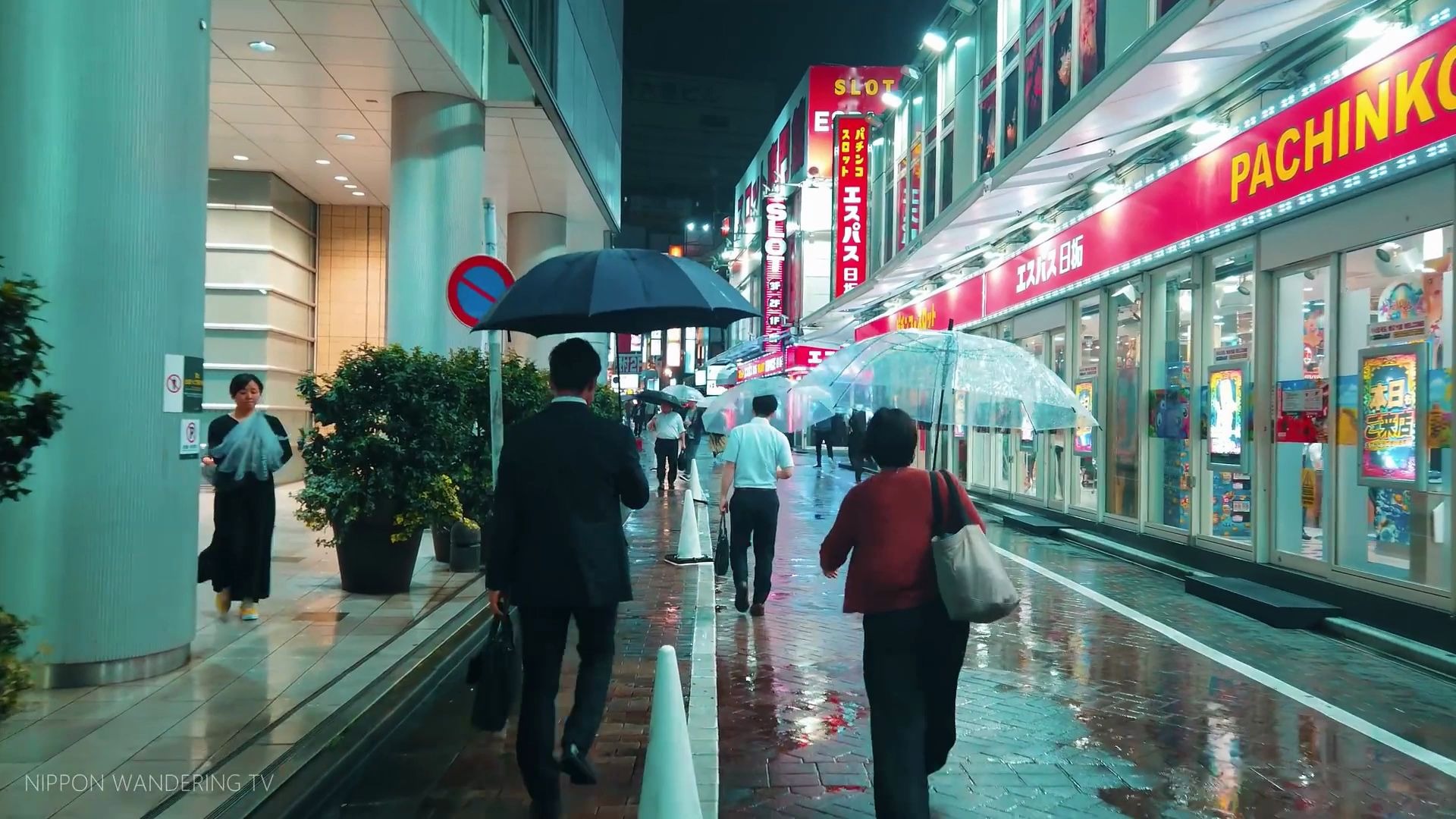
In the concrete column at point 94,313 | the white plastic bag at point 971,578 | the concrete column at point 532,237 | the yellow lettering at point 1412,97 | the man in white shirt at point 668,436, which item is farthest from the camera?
the concrete column at point 532,237

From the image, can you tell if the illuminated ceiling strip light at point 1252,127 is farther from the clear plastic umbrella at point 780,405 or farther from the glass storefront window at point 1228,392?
the clear plastic umbrella at point 780,405

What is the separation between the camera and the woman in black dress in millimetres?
7801

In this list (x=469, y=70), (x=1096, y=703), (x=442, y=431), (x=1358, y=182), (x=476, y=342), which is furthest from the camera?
(x=476, y=342)

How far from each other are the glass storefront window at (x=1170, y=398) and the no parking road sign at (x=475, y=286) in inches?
313

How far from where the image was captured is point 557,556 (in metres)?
4.12

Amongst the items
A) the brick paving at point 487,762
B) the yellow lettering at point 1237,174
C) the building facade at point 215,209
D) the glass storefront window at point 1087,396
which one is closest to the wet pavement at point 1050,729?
the brick paving at point 487,762

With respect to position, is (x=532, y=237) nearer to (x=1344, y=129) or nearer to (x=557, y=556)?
(x=1344, y=129)

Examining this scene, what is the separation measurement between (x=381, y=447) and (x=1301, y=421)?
8159 mm

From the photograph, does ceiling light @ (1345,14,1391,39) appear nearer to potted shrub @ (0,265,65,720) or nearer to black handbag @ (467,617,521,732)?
black handbag @ (467,617,521,732)

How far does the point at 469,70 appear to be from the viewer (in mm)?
13312

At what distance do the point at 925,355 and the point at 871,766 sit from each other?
3454mm

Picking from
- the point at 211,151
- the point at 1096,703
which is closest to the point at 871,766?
the point at 1096,703

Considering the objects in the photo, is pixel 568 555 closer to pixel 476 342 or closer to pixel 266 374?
pixel 476 342

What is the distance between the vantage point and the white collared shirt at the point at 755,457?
8570 mm
